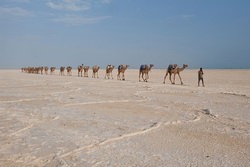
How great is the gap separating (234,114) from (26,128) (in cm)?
438

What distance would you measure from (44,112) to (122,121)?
2.04m

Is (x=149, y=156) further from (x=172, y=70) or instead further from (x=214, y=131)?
(x=172, y=70)

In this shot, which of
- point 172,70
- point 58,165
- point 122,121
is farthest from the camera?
point 172,70

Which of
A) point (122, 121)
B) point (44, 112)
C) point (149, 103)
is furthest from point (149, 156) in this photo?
point (149, 103)

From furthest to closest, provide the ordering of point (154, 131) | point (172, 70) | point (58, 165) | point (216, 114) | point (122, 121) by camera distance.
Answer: point (172, 70) < point (216, 114) < point (122, 121) < point (154, 131) < point (58, 165)

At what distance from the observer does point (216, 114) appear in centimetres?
753

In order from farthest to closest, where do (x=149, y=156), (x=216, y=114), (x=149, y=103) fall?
(x=149, y=103) → (x=216, y=114) → (x=149, y=156)

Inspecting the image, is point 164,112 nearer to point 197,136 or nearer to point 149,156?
point 197,136

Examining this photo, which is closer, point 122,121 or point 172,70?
point 122,121

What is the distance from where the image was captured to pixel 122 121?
21.9 ft

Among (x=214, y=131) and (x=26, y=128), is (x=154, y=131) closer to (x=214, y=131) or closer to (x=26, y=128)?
(x=214, y=131)

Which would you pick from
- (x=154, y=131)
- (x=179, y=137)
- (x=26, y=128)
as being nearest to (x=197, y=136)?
(x=179, y=137)

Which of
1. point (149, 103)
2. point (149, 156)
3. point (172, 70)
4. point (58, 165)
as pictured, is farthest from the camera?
point (172, 70)

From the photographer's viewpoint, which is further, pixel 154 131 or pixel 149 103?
pixel 149 103
